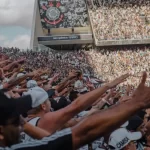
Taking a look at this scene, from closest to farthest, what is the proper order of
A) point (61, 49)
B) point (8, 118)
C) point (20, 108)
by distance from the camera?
point (8, 118), point (20, 108), point (61, 49)

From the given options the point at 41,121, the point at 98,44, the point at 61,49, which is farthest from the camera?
the point at 61,49

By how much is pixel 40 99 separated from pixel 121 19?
44.1 m

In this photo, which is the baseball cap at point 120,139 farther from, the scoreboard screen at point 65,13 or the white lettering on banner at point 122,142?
the scoreboard screen at point 65,13

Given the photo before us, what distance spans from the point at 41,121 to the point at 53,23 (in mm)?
42907

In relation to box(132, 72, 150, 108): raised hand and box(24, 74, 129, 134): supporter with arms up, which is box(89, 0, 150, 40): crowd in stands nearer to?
box(24, 74, 129, 134): supporter with arms up

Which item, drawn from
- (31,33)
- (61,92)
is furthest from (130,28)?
(61,92)

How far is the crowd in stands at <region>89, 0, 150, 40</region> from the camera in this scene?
45.7 metres

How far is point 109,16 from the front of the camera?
1860 inches

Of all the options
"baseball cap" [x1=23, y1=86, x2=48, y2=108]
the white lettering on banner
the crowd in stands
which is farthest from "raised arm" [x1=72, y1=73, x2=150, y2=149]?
the crowd in stands

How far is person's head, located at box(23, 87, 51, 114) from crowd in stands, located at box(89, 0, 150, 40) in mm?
41157

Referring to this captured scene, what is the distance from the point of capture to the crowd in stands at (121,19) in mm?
45656

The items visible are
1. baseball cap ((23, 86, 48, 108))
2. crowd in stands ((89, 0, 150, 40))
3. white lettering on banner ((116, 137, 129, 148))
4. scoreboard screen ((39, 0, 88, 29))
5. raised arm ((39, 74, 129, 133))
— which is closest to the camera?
raised arm ((39, 74, 129, 133))

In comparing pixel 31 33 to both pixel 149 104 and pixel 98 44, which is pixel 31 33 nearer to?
pixel 98 44

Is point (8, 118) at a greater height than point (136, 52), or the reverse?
point (8, 118)
